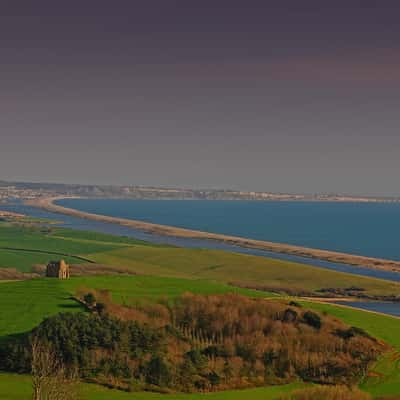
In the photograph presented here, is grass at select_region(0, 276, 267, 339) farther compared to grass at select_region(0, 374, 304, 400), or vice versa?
grass at select_region(0, 276, 267, 339)

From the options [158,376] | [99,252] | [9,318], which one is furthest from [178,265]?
[158,376]

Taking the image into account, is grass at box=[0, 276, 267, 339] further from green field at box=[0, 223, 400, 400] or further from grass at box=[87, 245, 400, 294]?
grass at box=[87, 245, 400, 294]

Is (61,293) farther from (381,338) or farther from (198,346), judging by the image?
(381,338)

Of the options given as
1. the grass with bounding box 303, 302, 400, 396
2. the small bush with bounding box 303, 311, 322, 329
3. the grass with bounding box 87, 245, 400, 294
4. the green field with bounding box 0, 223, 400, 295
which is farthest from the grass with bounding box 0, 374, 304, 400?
the green field with bounding box 0, 223, 400, 295

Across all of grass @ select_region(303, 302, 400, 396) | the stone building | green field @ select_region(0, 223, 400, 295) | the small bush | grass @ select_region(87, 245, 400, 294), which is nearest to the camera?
grass @ select_region(303, 302, 400, 396)

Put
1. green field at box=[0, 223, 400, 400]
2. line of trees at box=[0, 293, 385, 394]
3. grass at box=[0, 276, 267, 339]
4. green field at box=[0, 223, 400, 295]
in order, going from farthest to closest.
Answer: green field at box=[0, 223, 400, 295] → grass at box=[0, 276, 267, 339] → green field at box=[0, 223, 400, 400] → line of trees at box=[0, 293, 385, 394]

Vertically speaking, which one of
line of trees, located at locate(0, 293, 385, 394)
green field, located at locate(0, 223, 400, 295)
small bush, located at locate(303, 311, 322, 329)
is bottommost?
green field, located at locate(0, 223, 400, 295)

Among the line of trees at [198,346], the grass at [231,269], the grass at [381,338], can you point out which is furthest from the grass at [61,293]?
the grass at [231,269]

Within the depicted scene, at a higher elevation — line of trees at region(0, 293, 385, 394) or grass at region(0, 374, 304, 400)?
line of trees at region(0, 293, 385, 394)

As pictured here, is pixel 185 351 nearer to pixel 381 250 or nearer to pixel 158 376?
pixel 158 376
